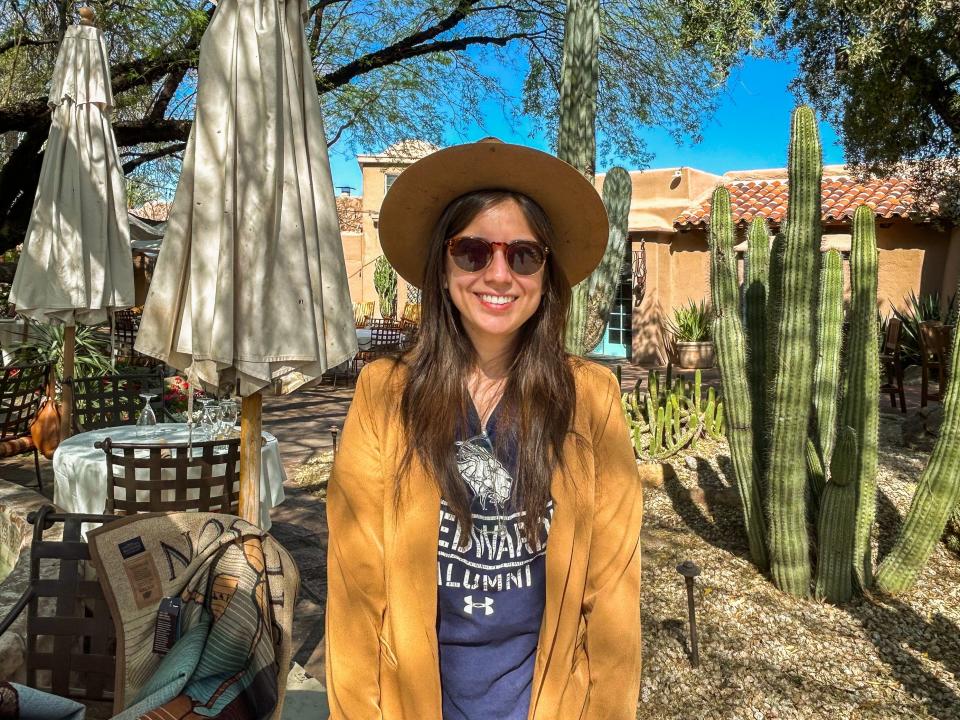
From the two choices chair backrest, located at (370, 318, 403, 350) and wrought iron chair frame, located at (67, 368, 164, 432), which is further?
chair backrest, located at (370, 318, 403, 350)

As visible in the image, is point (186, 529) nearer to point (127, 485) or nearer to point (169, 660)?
point (169, 660)

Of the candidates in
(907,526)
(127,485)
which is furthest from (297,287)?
(907,526)

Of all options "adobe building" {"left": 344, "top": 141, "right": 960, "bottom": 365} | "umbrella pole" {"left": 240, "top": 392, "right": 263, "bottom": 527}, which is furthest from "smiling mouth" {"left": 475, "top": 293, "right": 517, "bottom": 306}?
"adobe building" {"left": 344, "top": 141, "right": 960, "bottom": 365}

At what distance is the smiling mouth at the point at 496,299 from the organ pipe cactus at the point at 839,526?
2982mm

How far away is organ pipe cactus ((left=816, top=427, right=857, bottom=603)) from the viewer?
12.4 ft

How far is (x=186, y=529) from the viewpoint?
83.7 inches

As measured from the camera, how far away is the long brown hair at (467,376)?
1405 millimetres

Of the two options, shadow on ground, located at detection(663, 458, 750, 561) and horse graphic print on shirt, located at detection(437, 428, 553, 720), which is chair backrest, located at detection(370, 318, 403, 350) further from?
horse graphic print on shirt, located at detection(437, 428, 553, 720)

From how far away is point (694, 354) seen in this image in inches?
559

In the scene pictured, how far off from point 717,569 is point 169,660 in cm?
368

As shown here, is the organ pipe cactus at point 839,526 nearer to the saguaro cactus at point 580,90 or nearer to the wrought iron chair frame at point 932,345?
the saguaro cactus at point 580,90

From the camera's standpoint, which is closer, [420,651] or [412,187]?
[420,651]

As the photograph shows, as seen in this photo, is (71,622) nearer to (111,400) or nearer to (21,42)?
(111,400)

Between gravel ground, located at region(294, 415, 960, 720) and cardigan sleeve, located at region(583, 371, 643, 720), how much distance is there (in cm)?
196
